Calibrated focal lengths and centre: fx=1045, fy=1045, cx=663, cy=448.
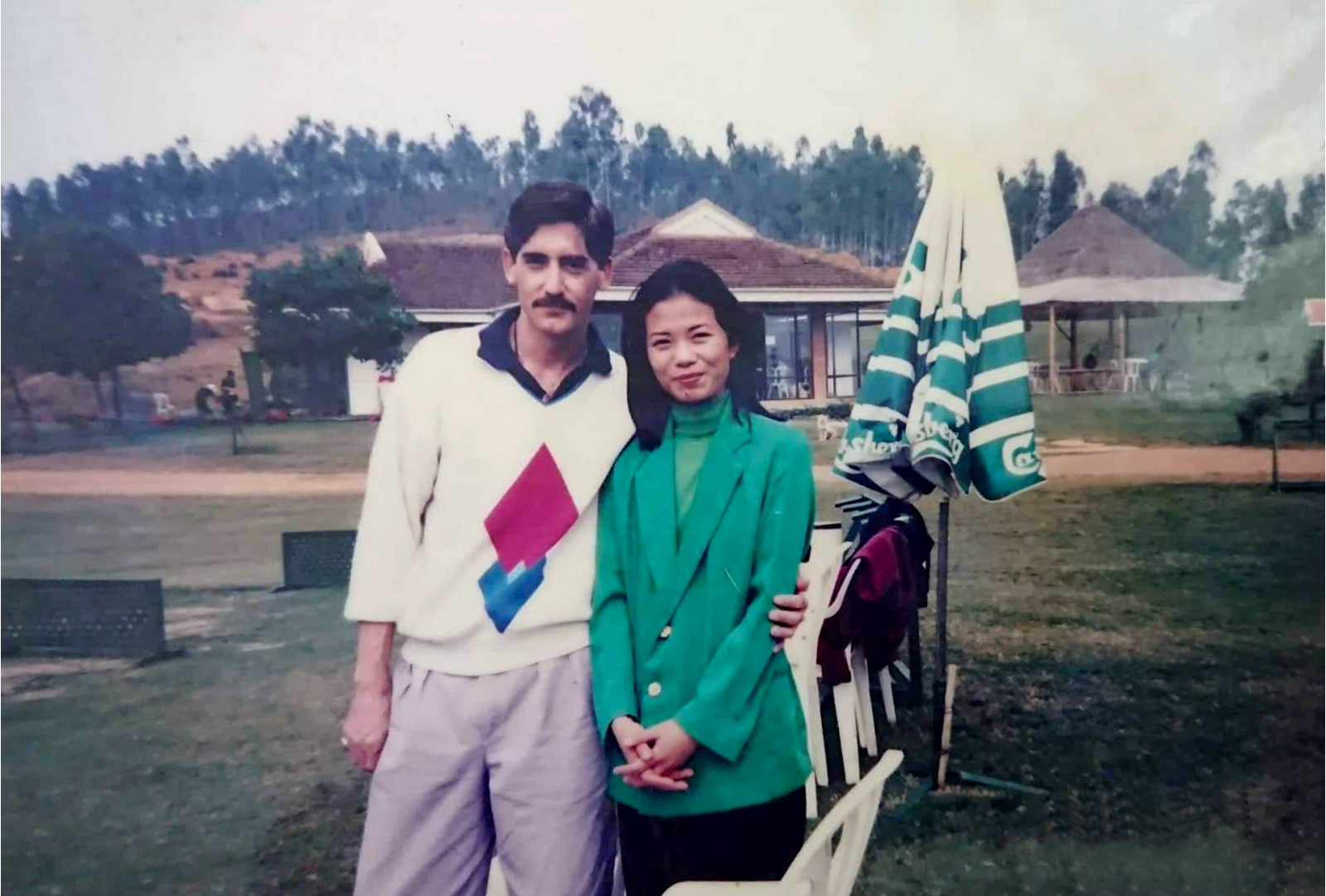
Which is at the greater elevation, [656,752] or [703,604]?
[703,604]

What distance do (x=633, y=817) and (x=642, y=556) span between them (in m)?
0.58

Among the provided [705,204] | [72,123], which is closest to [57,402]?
[72,123]

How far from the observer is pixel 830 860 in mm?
2115

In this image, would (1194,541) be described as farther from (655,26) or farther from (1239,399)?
(655,26)

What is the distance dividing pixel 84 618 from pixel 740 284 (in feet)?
5.95

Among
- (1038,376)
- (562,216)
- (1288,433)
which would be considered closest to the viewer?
(562,216)

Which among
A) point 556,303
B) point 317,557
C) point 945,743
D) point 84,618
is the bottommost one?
point 945,743

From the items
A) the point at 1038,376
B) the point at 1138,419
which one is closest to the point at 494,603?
the point at 1038,376

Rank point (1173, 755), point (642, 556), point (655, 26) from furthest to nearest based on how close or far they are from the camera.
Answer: point (1173, 755)
point (655, 26)
point (642, 556)

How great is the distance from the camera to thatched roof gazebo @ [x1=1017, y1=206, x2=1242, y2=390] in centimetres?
263

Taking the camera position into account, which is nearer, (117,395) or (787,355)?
(787,355)

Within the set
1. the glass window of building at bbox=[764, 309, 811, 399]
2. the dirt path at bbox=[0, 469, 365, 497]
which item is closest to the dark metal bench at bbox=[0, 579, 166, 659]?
the dirt path at bbox=[0, 469, 365, 497]

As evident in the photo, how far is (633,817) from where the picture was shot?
90.1 inches

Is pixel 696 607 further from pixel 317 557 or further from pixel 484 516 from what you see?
pixel 317 557
